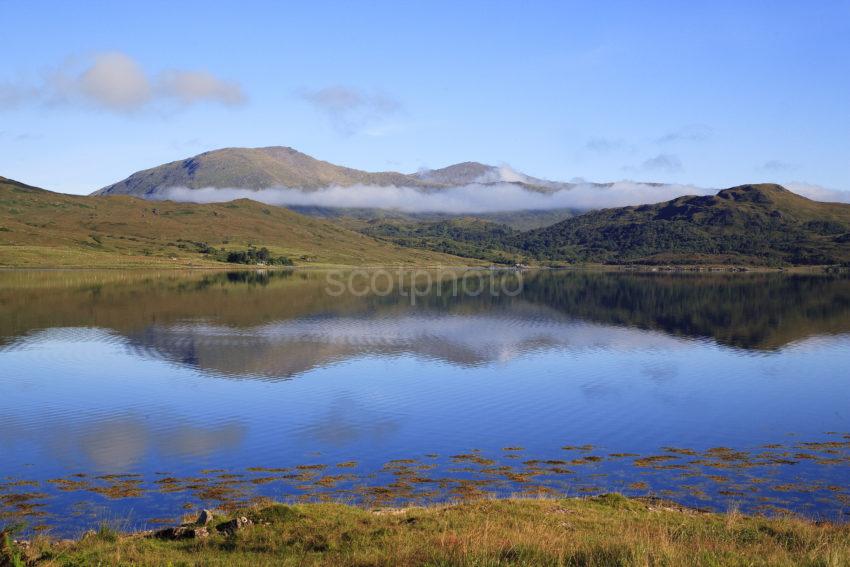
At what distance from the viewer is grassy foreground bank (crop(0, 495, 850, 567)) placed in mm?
17984

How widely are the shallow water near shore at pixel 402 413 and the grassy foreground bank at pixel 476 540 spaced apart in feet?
23.0

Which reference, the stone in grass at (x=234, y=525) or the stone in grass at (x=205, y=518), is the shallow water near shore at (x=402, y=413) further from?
the stone in grass at (x=234, y=525)

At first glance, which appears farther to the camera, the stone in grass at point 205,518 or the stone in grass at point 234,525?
the stone in grass at point 205,518

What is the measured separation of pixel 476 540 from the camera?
19.3 metres

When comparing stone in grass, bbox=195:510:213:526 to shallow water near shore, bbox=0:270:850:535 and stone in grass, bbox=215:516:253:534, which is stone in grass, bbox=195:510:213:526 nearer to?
stone in grass, bbox=215:516:253:534

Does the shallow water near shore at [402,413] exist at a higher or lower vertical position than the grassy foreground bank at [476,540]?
lower

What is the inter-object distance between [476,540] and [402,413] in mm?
34760

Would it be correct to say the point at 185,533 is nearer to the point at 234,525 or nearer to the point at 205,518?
the point at 205,518

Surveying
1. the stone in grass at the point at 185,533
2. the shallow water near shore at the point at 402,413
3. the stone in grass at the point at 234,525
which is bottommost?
the shallow water near shore at the point at 402,413

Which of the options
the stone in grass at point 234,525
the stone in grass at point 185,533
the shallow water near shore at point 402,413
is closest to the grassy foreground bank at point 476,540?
the stone in grass at point 234,525

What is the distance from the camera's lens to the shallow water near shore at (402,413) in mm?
35438

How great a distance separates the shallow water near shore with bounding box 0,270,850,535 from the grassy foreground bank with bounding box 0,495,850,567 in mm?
7007

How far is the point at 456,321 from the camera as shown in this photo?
416 ft

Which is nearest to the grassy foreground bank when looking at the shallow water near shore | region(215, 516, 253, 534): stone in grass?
region(215, 516, 253, 534): stone in grass
